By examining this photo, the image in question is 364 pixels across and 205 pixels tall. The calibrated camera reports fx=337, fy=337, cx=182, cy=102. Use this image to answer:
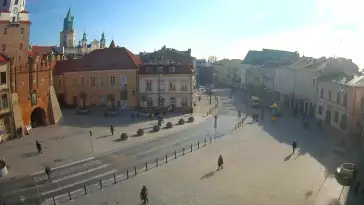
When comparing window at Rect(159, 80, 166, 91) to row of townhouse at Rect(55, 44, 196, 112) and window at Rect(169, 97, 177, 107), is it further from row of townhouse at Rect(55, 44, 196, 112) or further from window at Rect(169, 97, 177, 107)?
window at Rect(169, 97, 177, 107)

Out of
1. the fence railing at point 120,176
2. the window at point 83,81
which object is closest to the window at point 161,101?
the window at point 83,81

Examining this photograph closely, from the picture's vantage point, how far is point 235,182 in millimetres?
24438

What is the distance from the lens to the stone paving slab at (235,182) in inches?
845

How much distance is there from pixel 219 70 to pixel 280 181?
10254 cm

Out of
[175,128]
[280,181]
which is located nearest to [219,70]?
[175,128]

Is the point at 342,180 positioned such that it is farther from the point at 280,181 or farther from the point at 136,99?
the point at 136,99

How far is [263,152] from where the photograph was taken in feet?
106

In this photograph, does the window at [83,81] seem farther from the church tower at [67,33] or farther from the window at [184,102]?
the church tower at [67,33]

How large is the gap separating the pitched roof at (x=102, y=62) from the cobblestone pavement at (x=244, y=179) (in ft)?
88.6

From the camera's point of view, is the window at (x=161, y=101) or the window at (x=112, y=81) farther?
the window at (x=112, y=81)

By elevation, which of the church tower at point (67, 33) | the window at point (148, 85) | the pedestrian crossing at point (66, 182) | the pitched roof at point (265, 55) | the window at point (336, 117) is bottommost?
the pedestrian crossing at point (66, 182)

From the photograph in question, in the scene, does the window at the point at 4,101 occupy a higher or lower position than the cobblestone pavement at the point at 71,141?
higher

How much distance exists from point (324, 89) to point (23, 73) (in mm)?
40420

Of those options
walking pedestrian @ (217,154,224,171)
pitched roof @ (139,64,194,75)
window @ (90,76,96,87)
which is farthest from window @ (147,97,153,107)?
walking pedestrian @ (217,154,224,171)
